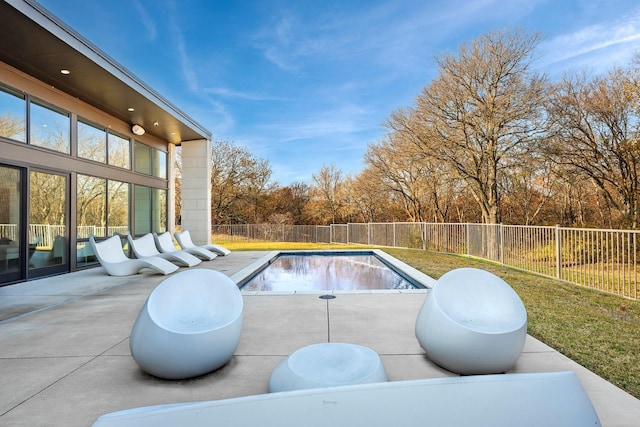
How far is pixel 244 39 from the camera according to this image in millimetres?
15188

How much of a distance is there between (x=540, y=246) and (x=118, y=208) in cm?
1132

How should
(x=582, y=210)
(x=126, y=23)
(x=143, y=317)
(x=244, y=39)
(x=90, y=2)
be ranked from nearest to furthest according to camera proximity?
(x=143, y=317), (x=90, y=2), (x=126, y=23), (x=244, y=39), (x=582, y=210)

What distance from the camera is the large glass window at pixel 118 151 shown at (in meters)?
10.6

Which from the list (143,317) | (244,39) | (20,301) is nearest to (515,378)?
(143,317)

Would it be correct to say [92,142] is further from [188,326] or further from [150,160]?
[188,326]

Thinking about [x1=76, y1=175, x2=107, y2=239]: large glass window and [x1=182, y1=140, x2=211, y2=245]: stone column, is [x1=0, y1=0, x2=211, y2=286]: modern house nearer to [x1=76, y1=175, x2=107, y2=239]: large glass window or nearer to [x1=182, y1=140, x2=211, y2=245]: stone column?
[x1=76, y1=175, x2=107, y2=239]: large glass window

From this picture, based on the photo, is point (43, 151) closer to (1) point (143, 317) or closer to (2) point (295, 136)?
(1) point (143, 317)

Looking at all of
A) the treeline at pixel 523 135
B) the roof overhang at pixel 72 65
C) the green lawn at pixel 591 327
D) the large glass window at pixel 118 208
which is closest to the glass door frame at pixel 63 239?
the large glass window at pixel 118 208

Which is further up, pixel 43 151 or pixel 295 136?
pixel 295 136

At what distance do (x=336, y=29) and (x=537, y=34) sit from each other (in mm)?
7614

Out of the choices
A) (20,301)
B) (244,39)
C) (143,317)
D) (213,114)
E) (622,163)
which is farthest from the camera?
(213,114)

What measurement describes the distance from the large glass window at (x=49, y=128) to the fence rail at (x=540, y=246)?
1140cm

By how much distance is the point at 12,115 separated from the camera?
24.1 ft

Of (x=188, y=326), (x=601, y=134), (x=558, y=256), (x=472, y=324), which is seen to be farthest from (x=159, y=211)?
(x=601, y=134)
